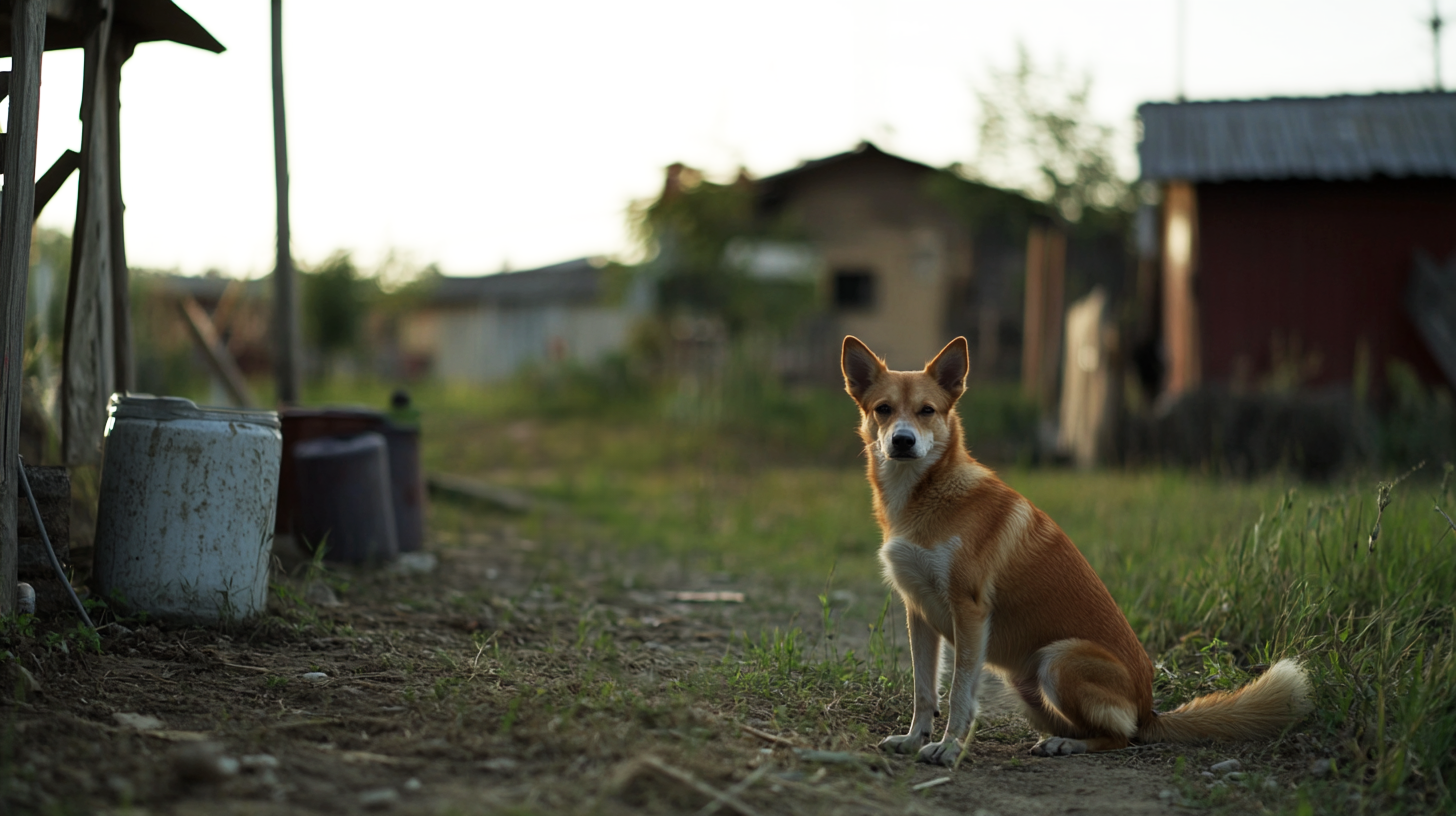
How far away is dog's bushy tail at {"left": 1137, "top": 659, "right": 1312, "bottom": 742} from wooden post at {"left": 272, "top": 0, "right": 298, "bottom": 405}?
6326 mm

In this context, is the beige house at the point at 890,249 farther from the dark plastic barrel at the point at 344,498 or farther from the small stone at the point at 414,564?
the dark plastic barrel at the point at 344,498

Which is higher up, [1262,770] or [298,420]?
[298,420]

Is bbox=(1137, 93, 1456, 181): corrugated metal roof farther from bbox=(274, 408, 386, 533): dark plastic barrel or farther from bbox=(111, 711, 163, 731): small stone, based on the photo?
bbox=(111, 711, 163, 731): small stone

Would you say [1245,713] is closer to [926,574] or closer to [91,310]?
[926,574]

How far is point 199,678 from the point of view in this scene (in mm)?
3777

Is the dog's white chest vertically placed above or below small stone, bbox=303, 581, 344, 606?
above

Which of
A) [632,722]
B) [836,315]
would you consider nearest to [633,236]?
[836,315]

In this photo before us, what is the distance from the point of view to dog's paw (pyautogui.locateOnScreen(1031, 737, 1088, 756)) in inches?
151

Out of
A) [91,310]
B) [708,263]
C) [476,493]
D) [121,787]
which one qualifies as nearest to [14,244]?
[91,310]

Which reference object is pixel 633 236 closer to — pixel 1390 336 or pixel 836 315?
pixel 836 315

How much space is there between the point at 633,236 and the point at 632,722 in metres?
19.2

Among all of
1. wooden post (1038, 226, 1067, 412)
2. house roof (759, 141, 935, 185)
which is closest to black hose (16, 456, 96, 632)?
wooden post (1038, 226, 1067, 412)

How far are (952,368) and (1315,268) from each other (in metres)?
10.6

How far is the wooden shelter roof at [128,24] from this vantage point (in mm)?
4773
